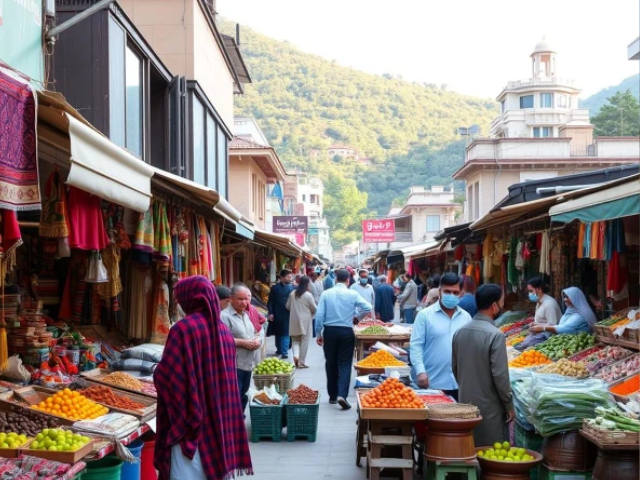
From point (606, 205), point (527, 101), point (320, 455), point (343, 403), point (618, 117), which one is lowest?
point (320, 455)

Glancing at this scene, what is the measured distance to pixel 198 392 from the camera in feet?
17.2

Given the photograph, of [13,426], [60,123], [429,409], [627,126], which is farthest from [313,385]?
[627,126]

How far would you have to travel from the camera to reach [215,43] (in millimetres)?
19906

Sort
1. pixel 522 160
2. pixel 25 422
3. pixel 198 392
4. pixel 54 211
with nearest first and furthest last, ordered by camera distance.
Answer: pixel 198 392
pixel 25 422
pixel 54 211
pixel 522 160

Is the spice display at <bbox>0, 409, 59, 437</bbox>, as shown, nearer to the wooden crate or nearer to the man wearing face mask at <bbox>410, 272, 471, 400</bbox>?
the wooden crate

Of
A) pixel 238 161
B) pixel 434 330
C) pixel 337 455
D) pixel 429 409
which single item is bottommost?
pixel 337 455

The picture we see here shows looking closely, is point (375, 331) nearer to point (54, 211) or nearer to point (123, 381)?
point (123, 381)

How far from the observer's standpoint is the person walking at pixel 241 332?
30.9 feet

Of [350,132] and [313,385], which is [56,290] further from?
[350,132]

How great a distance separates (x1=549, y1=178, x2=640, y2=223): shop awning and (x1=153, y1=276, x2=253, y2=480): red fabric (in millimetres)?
3619

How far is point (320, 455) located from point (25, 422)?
397 centimetres

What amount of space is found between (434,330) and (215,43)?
1342cm

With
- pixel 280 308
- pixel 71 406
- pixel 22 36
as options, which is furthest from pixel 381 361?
pixel 280 308

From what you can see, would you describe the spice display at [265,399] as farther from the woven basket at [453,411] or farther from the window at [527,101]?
the window at [527,101]
